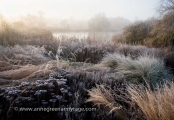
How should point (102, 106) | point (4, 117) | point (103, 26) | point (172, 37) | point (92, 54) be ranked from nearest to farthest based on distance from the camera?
point (4, 117) < point (102, 106) < point (92, 54) < point (172, 37) < point (103, 26)

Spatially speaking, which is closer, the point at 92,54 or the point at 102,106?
the point at 102,106

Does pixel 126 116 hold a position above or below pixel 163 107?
below

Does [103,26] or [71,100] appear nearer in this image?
[71,100]

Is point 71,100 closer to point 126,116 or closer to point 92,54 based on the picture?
point 126,116

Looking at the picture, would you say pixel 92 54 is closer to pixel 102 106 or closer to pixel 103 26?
pixel 102 106

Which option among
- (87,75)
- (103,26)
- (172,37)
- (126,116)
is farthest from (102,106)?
(103,26)

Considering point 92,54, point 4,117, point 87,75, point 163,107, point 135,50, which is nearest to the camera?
point 163,107

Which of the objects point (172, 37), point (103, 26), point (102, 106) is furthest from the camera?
point (103, 26)

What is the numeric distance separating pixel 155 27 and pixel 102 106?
45.4 ft

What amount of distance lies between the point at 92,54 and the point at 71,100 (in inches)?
203

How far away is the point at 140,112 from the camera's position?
271 cm

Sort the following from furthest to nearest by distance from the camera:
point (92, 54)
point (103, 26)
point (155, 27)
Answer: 1. point (103, 26)
2. point (155, 27)
3. point (92, 54)

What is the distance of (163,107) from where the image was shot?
7.75 ft

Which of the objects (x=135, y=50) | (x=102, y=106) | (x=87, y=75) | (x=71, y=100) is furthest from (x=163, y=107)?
(x=135, y=50)
